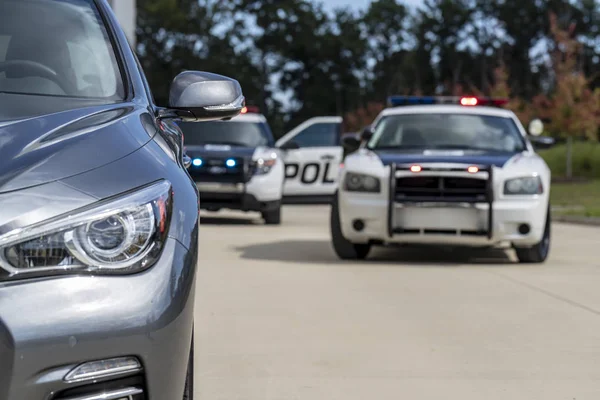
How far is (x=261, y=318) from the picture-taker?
760cm

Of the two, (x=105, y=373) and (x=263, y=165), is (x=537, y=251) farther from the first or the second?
(x=105, y=373)

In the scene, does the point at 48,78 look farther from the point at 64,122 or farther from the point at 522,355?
the point at 522,355

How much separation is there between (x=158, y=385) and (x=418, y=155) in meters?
8.11

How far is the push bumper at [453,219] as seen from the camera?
35.5 ft

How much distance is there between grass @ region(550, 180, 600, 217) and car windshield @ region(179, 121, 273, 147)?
5.01m

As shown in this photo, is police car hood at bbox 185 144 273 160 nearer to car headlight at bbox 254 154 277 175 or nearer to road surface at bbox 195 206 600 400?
car headlight at bbox 254 154 277 175

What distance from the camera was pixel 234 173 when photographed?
17.8 metres

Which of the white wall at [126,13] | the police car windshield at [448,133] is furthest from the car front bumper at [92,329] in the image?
the white wall at [126,13]

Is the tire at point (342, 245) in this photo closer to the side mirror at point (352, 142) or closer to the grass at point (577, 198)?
the side mirror at point (352, 142)

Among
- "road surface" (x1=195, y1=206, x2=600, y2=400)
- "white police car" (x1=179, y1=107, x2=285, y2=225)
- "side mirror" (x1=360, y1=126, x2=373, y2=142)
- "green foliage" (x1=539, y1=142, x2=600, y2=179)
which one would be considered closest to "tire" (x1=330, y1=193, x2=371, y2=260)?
"road surface" (x1=195, y1=206, x2=600, y2=400)

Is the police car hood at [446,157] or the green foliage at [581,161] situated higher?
the police car hood at [446,157]

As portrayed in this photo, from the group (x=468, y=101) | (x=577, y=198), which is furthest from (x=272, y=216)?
(x=577, y=198)

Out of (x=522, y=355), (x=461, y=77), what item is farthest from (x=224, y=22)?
(x=522, y=355)

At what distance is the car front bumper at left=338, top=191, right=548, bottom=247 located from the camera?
10.8 metres
